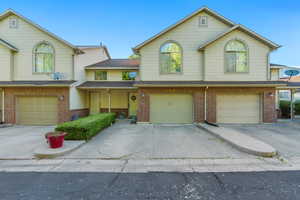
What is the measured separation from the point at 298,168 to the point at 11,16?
18.8 m

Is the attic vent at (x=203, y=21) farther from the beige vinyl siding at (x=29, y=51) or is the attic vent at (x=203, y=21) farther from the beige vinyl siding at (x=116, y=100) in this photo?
the beige vinyl siding at (x=29, y=51)

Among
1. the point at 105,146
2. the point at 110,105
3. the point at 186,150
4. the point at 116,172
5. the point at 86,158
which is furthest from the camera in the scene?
the point at 110,105

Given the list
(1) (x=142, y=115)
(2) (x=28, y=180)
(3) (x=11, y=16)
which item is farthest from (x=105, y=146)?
(3) (x=11, y=16)

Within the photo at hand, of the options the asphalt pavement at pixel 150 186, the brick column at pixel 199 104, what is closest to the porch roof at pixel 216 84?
the brick column at pixel 199 104

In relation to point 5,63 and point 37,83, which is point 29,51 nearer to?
point 5,63

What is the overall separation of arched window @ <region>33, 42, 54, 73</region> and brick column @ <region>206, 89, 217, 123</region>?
476 inches

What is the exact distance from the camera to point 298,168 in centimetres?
436

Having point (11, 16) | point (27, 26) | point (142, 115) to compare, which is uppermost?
point (11, 16)

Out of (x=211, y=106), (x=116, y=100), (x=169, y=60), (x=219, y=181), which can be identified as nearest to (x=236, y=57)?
(x=211, y=106)

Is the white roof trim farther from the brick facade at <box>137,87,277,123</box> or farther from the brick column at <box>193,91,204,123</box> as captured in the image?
the brick column at <box>193,91,204,123</box>

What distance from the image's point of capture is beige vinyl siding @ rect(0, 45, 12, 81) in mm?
11242

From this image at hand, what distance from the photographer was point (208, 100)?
36.2 ft

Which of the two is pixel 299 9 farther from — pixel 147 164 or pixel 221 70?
pixel 147 164

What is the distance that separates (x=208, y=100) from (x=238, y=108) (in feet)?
7.79
